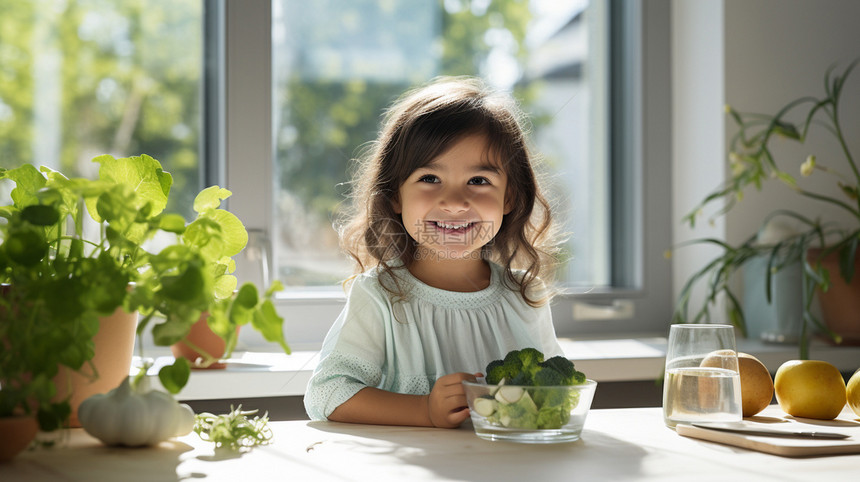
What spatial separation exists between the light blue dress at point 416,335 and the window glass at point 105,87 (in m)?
0.88

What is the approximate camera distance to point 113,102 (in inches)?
71.1

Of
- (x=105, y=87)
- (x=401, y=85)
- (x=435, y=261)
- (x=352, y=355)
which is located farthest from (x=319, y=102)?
(x=352, y=355)

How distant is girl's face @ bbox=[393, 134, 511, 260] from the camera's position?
1080 mm

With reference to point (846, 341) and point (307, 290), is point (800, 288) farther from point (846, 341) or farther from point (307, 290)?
point (307, 290)

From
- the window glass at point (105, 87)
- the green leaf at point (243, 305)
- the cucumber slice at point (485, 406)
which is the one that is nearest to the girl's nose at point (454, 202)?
the cucumber slice at point (485, 406)

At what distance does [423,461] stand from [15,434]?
1.10 ft

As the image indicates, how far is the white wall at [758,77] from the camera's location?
1875 mm

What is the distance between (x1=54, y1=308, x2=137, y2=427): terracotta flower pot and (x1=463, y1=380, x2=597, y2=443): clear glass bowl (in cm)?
35

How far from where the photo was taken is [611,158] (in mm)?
2107

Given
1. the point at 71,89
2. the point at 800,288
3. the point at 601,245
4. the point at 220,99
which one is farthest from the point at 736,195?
the point at 71,89

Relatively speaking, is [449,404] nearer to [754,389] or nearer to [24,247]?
[754,389]

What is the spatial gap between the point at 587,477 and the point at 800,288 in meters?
1.36

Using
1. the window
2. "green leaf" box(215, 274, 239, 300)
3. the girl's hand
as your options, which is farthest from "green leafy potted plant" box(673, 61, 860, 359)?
"green leaf" box(215, 274, 239, 300)

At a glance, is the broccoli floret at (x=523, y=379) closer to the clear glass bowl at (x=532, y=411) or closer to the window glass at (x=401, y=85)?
the clear glass bowl at (x=532, y=411)
